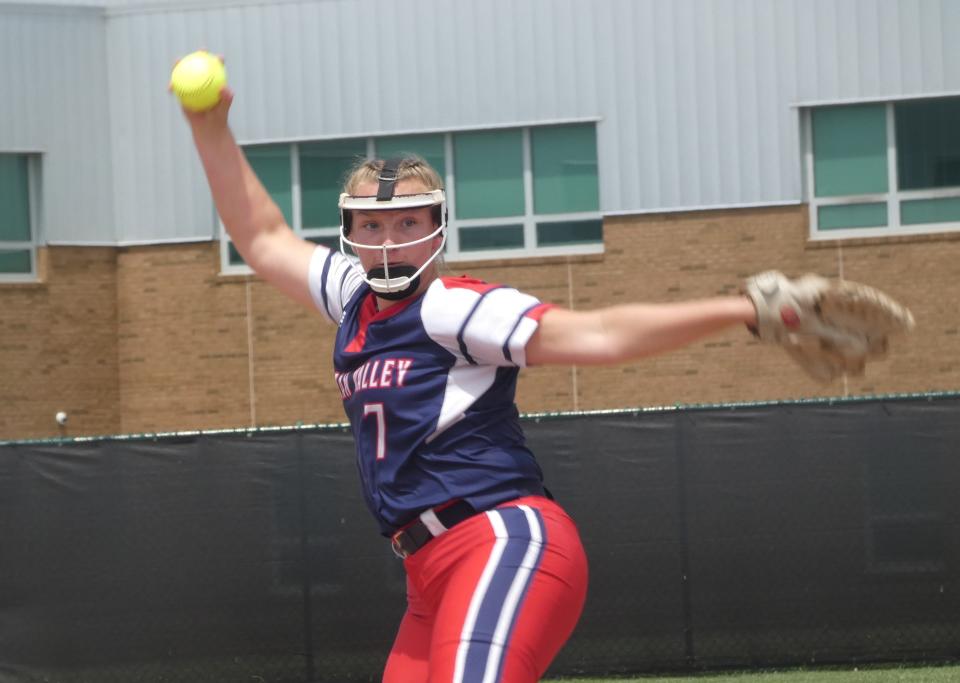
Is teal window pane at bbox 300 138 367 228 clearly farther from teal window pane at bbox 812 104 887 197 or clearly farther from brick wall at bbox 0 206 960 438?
teal window pane at bbox 812 104 887 197

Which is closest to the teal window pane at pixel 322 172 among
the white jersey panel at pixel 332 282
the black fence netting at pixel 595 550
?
the black fence netting at pixel 595 550

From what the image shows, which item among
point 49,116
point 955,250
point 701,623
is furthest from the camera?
point 49,116

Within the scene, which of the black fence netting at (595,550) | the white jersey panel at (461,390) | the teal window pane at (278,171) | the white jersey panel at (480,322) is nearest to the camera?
the white jersey panel at (480,322)

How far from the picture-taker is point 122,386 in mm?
18828

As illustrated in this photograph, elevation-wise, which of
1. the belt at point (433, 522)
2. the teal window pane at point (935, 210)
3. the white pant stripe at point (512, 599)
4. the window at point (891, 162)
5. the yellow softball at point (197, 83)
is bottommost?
the white pant stripe at point (512, 599)

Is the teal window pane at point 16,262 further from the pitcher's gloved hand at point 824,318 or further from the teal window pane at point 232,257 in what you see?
the pitcher's gloved hand at point 824,318

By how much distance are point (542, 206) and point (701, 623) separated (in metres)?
9.30

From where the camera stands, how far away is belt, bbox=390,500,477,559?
3414mm

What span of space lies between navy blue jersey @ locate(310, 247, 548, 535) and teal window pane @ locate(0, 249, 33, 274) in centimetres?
1588

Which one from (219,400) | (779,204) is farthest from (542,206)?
(219,400)

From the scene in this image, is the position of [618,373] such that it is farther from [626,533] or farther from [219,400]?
[626,533]

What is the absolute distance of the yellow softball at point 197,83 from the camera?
12.5ft

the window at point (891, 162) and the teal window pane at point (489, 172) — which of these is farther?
the teal window pane at point (489, 172)

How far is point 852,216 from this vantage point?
17.4 m
